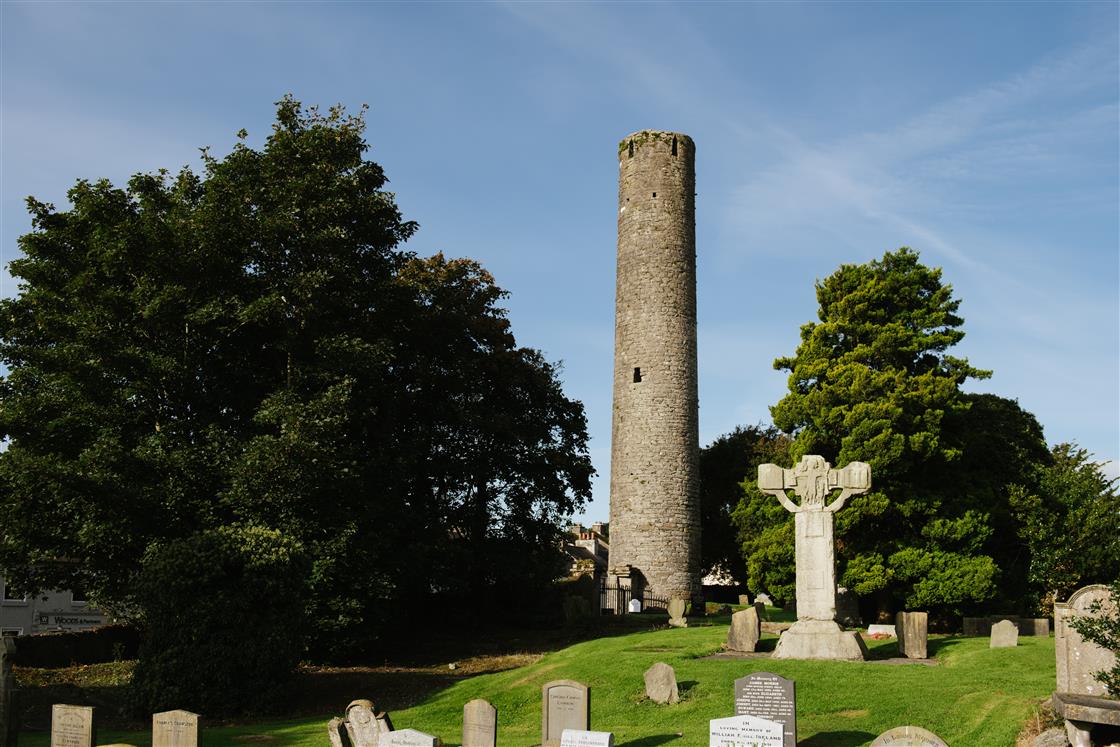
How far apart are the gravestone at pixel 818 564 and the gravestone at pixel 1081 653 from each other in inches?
Answer: 205

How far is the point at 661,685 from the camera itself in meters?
15.0

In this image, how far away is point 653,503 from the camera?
105 ft

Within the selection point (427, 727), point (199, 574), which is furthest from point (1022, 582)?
point (199, 574)

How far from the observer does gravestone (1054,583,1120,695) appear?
11453 millimetres

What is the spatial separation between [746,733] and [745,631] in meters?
7.95

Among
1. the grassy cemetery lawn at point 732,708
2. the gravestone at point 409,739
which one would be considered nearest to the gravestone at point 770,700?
the grassy cemetery lawn at point 732,708

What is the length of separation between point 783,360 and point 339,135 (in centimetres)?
1448

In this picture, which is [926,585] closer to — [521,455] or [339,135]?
[521,455]

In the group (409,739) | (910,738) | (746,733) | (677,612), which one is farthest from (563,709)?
(677,612)

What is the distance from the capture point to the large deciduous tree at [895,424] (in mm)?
24906

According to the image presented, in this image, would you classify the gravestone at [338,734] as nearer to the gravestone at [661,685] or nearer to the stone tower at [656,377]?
the gravestone at [661,685]

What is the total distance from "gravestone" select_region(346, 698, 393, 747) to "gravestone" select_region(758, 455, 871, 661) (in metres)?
7.65

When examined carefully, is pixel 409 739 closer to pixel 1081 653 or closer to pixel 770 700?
pixel 770 700

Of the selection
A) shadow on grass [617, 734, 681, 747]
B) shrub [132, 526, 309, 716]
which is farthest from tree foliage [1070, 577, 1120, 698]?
shrub [132, 526, 309, 716]
